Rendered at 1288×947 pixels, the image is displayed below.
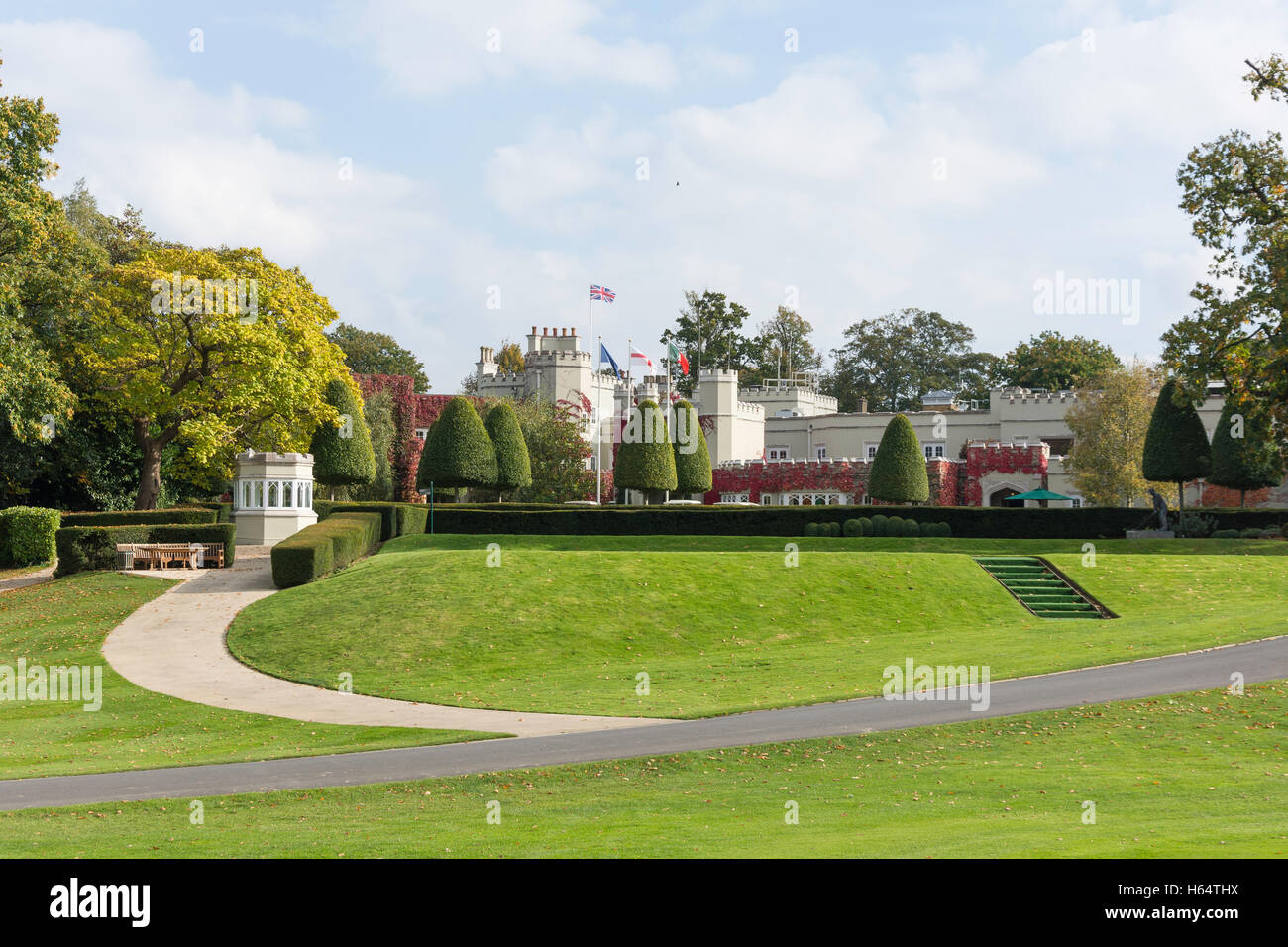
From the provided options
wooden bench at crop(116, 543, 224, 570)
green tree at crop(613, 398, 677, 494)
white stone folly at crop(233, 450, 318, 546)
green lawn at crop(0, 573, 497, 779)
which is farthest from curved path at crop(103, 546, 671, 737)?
green tree at crop(613, 398, 677, 494)

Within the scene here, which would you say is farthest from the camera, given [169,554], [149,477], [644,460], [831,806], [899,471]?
[644,460]

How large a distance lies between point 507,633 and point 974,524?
25223 millimetres

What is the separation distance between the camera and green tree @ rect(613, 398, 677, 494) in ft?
177

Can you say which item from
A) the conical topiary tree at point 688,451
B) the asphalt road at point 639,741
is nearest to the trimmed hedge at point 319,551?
the asphalt road at point 639,741

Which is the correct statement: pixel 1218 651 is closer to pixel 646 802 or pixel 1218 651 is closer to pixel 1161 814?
pixel 1161 814

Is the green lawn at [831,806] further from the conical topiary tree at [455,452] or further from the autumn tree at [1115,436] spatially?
the autumn tree at [1115,436]

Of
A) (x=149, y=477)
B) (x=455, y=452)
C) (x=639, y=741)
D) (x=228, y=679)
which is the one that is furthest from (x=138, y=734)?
(x=455, y=452)

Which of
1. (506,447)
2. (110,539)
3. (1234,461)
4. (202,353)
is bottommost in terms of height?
(110,539)

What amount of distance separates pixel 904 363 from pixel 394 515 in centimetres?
7067

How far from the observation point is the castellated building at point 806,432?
64625 millimetres

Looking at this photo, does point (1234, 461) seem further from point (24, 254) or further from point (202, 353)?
point (24, 254)

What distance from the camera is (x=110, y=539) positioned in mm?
34125

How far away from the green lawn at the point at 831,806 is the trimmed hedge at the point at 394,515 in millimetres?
28329
